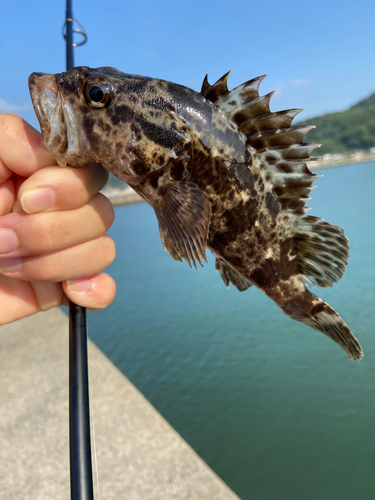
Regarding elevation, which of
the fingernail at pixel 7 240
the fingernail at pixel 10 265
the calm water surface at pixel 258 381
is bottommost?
the calm water surface at pixel 258 381

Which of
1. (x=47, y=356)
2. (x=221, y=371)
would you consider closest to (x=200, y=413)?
(x=221, y=371)

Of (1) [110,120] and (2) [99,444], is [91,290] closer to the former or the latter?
(1) [110,120]

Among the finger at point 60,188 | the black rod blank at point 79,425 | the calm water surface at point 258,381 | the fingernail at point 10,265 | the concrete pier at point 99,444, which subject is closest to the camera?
the black rod blank at point 79,425

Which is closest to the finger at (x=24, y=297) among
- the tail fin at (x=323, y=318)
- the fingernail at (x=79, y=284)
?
the fingernail at (x=79, y=284)

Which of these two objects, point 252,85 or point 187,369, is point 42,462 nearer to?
point 187,369

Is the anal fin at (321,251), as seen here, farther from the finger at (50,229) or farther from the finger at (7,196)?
the finger at (7,196)

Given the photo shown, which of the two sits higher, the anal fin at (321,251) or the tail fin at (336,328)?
the anal fin at (321,251)

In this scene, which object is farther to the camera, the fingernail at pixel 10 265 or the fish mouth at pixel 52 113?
the fingernail at pixel 10 265

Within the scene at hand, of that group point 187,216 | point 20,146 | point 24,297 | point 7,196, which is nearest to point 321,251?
point 187,216

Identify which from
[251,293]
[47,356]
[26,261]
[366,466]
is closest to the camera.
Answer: [26,261]
